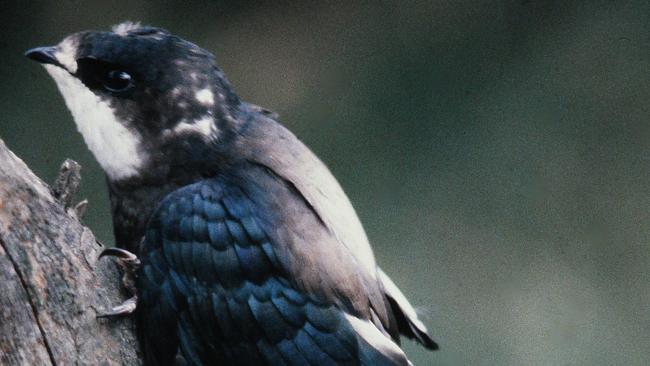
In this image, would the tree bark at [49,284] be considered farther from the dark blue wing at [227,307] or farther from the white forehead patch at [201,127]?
the white forehead patch at [201,127]

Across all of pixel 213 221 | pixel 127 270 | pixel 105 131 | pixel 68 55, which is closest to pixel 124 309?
pixel 127 270

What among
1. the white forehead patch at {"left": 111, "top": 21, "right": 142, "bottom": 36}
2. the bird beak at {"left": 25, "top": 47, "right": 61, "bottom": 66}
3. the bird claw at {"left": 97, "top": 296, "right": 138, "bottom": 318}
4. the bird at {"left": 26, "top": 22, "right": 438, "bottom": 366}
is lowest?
the bird claw at {"left": 97, "top": 296, "right": 138, "bottom": 318}

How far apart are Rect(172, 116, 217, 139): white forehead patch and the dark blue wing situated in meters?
0.17

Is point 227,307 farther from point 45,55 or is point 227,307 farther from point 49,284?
point 45,55

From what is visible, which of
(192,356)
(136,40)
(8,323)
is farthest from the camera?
(136,40)

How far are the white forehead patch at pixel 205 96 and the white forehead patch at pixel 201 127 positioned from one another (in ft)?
0.09

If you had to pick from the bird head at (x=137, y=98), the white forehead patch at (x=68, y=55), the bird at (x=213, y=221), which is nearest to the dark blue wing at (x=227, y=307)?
the bird at (x=213, y=221)

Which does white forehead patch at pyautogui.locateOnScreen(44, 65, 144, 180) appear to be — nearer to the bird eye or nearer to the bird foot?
the bird eye

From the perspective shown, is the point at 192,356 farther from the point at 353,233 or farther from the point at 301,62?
the point at 301,62

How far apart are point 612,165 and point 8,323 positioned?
7.60 feet

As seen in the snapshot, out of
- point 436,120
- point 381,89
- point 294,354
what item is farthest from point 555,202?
point 294,354

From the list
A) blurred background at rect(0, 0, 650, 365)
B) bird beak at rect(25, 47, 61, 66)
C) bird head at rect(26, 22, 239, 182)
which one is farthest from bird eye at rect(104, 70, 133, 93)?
blurred background at rect(0, 0, 650, 365)

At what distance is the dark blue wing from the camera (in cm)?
159

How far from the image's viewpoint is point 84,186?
10.5 ft
